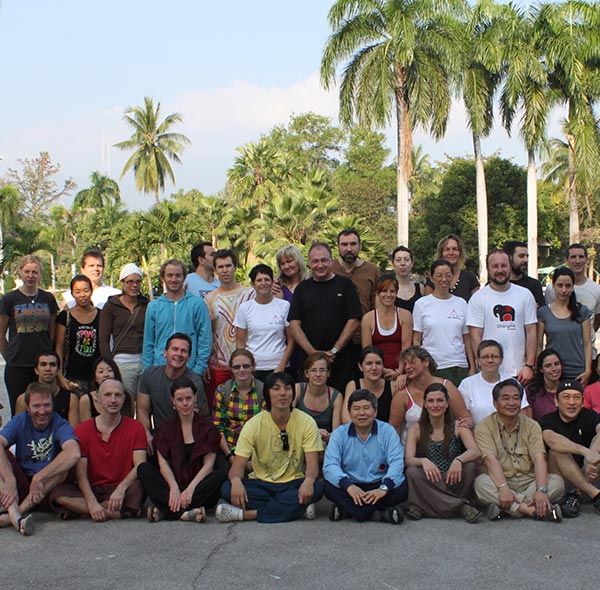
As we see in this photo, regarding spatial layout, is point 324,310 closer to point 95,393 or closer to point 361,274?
point 361,274

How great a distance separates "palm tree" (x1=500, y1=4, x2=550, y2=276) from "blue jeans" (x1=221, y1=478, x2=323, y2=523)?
1065 inches

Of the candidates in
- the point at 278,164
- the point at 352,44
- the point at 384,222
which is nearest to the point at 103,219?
the point at 278,164

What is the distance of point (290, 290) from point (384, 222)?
50175 millimetres

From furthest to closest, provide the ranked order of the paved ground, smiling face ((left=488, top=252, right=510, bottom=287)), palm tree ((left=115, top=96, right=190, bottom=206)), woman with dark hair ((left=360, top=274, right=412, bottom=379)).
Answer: palm tree ((left=115, top=96, right=190, bottom=206))
woman with dark hair ((left=360, top=274, right=412, bottom=379))
smiling face ((left=488, top=252, right=510, bottom=287))
the paved ground

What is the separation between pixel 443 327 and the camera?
23.6ft

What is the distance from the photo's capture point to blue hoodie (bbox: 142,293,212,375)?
7.36 metres

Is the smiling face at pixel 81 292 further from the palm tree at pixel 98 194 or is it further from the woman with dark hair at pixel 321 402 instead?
the palm tree at pixel 98 194

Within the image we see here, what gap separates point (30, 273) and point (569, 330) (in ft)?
16.4

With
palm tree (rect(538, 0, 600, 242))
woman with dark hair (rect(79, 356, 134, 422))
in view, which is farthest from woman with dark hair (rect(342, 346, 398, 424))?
palm tree (rect(538, 0, 600, 242))

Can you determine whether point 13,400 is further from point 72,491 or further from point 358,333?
point 358,333

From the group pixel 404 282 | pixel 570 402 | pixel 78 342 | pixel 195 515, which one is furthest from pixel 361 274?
pixel 195 515

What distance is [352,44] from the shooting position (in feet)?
97.3

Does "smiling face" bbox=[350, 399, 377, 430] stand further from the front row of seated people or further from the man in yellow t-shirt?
the man in yellow t-shirt

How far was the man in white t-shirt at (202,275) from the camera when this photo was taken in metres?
8.41
